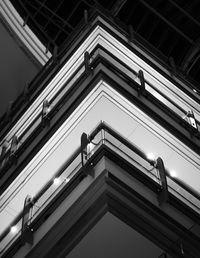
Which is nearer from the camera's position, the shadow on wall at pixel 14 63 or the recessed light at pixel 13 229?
the recessed light at pixel 13 229

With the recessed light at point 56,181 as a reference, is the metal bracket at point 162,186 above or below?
above

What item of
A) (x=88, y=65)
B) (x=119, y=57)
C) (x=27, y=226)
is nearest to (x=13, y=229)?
(x=27, y=226)

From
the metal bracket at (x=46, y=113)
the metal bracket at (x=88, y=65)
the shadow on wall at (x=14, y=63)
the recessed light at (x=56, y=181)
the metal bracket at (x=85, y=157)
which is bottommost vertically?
the recessed light at (x=56, y=181)

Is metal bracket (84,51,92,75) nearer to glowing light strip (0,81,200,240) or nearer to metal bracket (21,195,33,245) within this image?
glowing light strip (0,81,200,240)

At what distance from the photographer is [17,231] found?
763cm

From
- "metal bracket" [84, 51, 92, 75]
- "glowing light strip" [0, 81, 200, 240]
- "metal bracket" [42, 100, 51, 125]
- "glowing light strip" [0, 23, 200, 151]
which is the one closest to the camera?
"glowing light strip" [0, 81, 200, 240]

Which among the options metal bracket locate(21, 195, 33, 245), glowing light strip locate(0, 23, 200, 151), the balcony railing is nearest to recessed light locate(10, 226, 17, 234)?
the balcony railing

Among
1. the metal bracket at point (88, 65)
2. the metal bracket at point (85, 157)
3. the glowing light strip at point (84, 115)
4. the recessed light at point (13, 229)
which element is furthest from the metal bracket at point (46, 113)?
the recessed light at point (13, 229)

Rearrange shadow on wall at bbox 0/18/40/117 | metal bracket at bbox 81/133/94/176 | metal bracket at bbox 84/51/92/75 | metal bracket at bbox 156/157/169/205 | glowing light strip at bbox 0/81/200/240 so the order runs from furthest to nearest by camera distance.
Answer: shadow on wall at bbox 0/18/40/117 → metal bracket at bbox 84/51/92/75 → glowing light strip at bbox 0/81/200/240 → metal bracket at bbox 156/157/169/205 → metal bracket at bbox 81/133/94/176

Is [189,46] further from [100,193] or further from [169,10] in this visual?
[100,193]

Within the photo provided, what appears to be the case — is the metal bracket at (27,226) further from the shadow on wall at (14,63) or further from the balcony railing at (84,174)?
the shadow on wall at (14,63)

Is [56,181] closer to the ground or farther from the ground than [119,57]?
closer to the ground

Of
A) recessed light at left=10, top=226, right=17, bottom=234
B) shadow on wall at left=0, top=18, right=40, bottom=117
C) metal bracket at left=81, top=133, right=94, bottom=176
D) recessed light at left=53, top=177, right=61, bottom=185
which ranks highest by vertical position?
shadow on wall at left=0, top=18, right=40, bottom=117

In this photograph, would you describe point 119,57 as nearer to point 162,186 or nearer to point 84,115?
point 84,115
